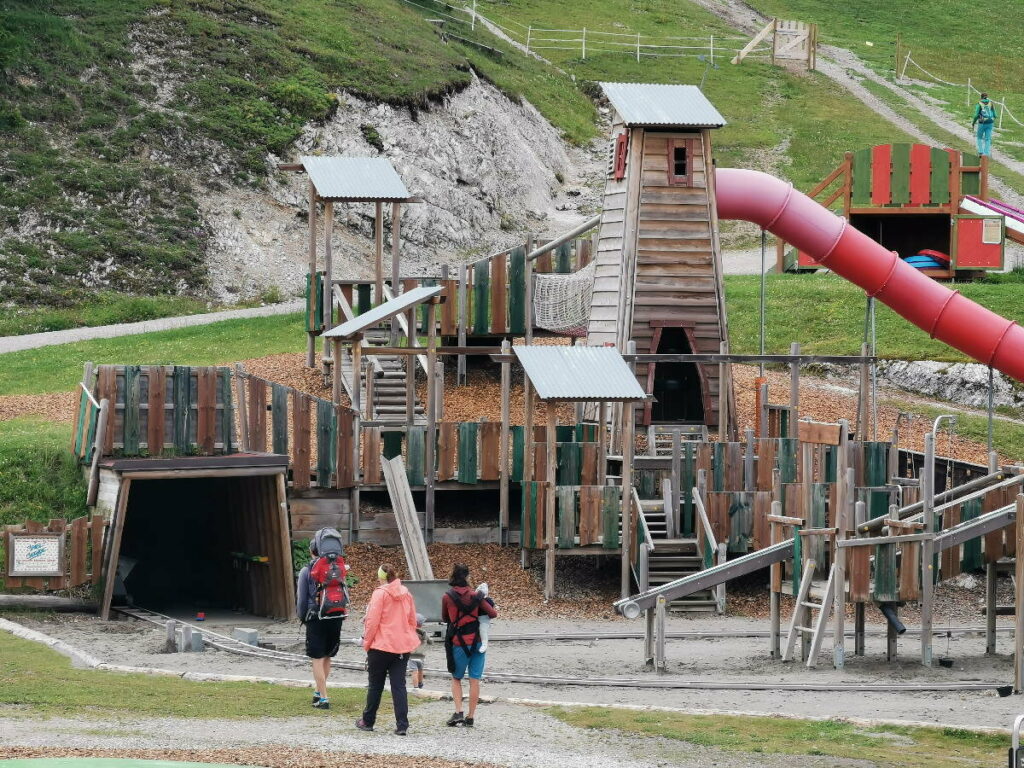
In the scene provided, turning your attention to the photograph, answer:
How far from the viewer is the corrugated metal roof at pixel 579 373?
2434 cm

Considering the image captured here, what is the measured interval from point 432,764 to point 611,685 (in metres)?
5.01

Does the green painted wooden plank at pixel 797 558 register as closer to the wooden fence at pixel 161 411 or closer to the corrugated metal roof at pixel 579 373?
the corrugated metal roof at pixel 579 373

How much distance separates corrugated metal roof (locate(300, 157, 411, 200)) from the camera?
32562 mm

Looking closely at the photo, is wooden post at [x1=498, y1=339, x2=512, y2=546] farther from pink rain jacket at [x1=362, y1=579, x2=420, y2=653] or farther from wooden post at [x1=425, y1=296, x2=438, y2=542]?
pink rain jacket at [x1=362, y1=579, x2=420, y2=653]

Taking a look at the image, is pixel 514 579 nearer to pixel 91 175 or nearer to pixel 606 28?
pixel 91 175

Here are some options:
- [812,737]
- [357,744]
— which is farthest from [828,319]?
[357,744]

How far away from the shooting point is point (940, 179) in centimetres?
4069

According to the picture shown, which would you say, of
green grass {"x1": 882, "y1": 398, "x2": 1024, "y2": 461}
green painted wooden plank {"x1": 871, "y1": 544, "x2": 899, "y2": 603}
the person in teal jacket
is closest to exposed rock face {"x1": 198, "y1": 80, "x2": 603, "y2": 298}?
the person in teal jacket

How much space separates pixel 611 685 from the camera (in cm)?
1864

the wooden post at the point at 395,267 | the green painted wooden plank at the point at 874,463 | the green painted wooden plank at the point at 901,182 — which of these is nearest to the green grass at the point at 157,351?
the wooden post at the point at 395,267

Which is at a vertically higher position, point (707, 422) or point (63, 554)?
point (707, 422)

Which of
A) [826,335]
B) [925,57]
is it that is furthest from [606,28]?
[826,335]

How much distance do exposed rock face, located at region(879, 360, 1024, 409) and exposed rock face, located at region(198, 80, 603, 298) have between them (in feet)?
51.7

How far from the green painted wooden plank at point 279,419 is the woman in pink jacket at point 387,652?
10.4 m
